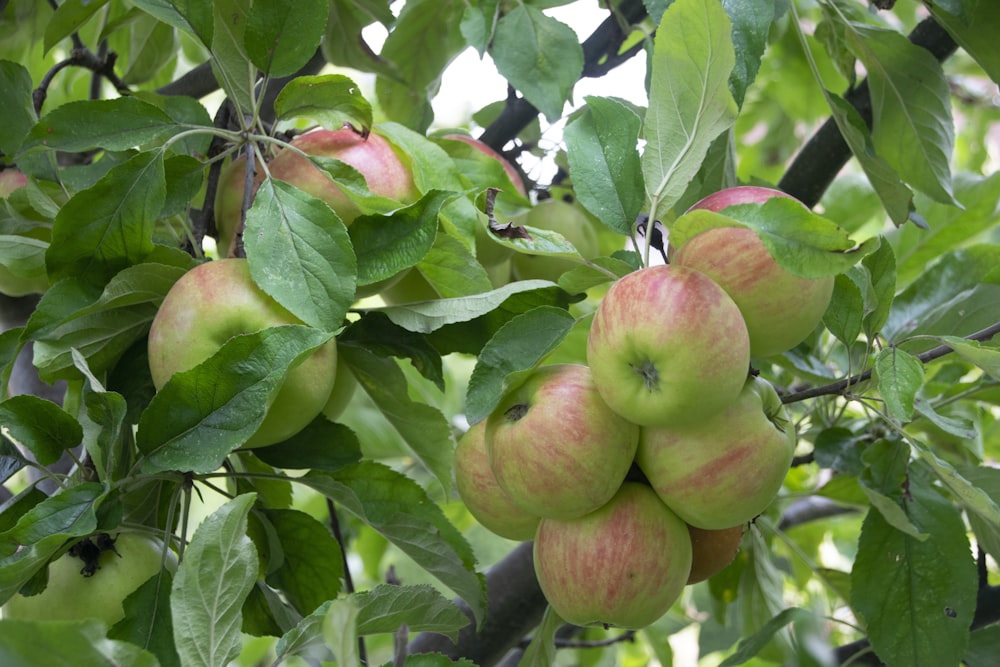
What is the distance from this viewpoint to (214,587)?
1.98ft

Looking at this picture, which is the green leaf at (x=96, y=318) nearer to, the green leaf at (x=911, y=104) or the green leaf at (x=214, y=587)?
the green leaf at (x=214, y=587)

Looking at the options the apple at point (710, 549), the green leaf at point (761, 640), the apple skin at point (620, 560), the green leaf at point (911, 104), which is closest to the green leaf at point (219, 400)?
the apple skin at point (620, 560)

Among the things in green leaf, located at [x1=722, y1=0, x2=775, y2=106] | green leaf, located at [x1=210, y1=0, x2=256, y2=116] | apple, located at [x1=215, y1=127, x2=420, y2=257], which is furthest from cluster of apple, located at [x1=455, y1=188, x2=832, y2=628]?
green leaf, located at [x1=210, y1=0, x2=256, y2=116]

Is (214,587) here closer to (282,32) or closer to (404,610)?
(404,610)

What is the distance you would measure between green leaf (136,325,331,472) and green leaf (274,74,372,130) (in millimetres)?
208

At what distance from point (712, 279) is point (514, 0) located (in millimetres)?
431

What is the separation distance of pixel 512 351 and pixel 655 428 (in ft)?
0.35

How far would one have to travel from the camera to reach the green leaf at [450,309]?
0.71 metres

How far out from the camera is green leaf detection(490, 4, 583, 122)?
0.89 metres

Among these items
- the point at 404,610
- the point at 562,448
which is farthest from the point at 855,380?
the point at 404,610

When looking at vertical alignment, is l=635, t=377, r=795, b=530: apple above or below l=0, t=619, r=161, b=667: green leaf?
below

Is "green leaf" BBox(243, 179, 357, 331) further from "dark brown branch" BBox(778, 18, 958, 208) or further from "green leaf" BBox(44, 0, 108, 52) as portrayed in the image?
"dark brown branch" BBox(778, 18, 958, 208)

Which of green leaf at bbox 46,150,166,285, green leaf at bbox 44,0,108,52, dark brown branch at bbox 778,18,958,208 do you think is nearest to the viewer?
green leaf at bbox 46,150,166,285

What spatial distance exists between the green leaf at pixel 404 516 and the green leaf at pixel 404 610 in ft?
0.28
